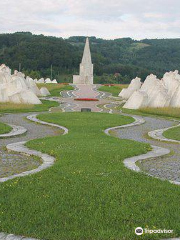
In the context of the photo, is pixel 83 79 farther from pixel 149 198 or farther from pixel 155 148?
pixel 149 198

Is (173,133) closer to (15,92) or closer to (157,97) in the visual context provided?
(157,97)

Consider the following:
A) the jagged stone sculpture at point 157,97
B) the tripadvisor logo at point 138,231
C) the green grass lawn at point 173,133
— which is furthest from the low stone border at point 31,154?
the jagged stone sculpture at point 157,97

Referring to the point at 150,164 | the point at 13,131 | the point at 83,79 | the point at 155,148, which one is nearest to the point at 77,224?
the point at 150,164

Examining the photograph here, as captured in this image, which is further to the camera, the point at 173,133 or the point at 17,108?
the point at 17,108

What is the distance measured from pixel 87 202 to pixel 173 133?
13978 millimetres

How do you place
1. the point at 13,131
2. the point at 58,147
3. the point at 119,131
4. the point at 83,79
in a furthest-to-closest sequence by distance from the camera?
the point at 83,79
the point at 119,131
the point at 13,131
the point at 58,147

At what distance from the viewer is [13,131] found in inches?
727

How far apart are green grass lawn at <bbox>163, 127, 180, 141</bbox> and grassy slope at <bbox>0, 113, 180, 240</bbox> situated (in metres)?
8.33

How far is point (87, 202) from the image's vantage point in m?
6.82

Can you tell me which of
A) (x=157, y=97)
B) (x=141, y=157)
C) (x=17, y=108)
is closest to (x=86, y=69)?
(x=157, y=97)

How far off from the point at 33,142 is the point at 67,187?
7.21m

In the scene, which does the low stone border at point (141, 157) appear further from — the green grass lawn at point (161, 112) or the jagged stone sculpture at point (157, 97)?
the jagged stone sculpture at point (157, 97)

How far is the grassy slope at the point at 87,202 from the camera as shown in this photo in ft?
18.9

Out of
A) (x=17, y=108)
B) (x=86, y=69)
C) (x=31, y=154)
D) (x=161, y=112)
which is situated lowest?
(x=161, y=112)
